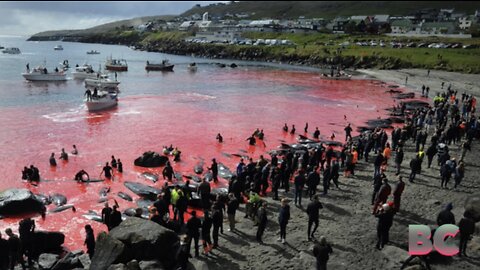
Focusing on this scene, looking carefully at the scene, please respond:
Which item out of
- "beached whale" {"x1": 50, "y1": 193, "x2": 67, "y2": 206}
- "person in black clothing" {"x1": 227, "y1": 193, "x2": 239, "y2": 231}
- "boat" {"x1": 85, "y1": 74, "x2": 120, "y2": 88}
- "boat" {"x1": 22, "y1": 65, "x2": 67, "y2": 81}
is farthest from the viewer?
"boat" {"x1": 22, "y1": 65, "x2": 67, "y2": 81}

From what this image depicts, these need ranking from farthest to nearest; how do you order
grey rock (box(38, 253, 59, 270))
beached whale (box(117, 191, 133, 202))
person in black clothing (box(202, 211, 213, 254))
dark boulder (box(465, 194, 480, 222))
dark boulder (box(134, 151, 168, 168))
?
dark boulder (box(134, 151, 168, 168))
beached whale (box(117, 191, 133, 202))
dark boulder (box(465, 194, 480, 222))
person in black clothing (box(202, 211, 213, 254))
grey rock (box(38, 253, 59, 270))

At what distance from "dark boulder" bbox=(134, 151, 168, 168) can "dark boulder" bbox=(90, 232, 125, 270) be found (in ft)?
50.7

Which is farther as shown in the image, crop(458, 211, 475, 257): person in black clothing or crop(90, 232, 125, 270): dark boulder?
crop(458, 211, 475, 257): person in black clothing

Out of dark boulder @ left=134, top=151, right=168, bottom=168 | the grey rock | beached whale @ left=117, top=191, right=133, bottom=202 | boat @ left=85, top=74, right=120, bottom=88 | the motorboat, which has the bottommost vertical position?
beached whale @ left=117, top=191, right=133, bottom=202

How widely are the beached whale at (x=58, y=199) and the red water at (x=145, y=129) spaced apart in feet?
1.41

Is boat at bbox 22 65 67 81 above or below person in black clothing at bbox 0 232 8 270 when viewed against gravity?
above

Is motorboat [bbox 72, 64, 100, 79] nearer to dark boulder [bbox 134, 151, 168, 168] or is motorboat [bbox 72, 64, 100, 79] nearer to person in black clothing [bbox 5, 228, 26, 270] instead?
dark boulder [bbox 134, 151, 168, 168]

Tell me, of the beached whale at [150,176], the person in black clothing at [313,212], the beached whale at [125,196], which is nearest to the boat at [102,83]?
the beached whale at [150,176]

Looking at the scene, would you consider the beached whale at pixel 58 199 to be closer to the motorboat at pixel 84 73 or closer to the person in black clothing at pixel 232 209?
the person in black clothing at pixel 232 209

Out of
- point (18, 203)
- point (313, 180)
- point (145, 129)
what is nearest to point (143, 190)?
point (18, 203)

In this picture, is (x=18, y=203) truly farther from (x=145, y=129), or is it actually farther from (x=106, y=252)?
(x=145, y=129)

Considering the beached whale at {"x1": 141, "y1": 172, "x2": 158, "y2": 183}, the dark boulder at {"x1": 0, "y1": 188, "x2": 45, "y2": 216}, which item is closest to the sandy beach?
the beached whale at {"x1": 141, "y1": 172, "x2": 158, "y2": 183}

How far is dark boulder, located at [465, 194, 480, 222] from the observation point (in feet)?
55.9

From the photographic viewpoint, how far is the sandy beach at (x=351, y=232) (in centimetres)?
1486
